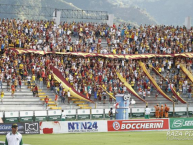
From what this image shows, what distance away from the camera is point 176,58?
59.4 meters

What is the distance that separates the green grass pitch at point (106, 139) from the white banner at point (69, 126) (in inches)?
33.6

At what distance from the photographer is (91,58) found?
5619 centimetres

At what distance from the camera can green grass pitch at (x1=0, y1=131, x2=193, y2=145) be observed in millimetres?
26484

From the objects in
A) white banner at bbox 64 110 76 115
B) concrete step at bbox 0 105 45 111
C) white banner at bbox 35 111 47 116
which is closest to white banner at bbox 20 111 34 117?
white banner at bbox 35 111 47 116

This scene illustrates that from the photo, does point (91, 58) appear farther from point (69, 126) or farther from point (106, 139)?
point (106, 139)

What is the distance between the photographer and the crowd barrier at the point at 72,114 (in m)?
42.6

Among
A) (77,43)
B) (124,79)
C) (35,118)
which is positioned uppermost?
(77,43)

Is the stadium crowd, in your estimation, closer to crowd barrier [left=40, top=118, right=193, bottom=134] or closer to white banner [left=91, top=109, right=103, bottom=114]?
white banner [left=91, top=109, right=103, bottom=114]

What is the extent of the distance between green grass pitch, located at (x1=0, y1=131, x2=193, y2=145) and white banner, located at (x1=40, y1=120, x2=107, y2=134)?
85cm

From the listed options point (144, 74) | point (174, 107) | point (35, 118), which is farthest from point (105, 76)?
point (35, 118)

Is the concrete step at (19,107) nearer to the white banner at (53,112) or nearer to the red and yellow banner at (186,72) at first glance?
the white banner at (53,112)

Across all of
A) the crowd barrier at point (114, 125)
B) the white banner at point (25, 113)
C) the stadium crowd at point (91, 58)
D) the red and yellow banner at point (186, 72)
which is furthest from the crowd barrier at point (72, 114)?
the crowd barrier at point (114, 125)

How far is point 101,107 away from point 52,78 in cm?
616

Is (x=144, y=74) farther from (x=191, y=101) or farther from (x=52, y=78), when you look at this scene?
(x=52, y=78)
